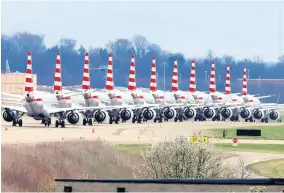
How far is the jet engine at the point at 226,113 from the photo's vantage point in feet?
595

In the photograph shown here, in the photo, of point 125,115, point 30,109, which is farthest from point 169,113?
point 30,109

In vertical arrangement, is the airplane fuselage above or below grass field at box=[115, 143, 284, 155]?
above

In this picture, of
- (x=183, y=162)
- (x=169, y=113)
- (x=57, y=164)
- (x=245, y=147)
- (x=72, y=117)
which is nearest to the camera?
(x=183, y=162)

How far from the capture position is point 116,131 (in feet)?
376

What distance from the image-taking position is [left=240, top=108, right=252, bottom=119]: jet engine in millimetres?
185500

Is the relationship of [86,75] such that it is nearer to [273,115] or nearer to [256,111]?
[256,111]

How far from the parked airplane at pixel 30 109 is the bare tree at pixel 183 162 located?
58.9 metres

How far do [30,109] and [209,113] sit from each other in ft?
218

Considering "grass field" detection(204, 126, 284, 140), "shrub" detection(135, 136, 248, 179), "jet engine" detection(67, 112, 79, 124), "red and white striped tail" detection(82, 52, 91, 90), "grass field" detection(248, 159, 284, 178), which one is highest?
"red and white striped tail" detection(82, 52, 91, 90)

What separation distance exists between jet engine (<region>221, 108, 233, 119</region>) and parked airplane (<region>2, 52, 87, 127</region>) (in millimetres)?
64935

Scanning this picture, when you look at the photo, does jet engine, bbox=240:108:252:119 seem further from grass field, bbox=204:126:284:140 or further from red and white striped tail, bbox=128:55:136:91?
grass field, bbox=204:126:284:140

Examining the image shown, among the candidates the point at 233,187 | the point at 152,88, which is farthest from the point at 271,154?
the point at 152,88

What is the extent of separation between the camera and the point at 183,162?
5341cm

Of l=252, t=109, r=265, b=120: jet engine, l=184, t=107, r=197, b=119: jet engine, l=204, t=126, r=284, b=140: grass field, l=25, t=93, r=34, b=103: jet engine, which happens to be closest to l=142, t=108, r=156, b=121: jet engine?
l=184, t=107, r=197, b=119: jet engine
